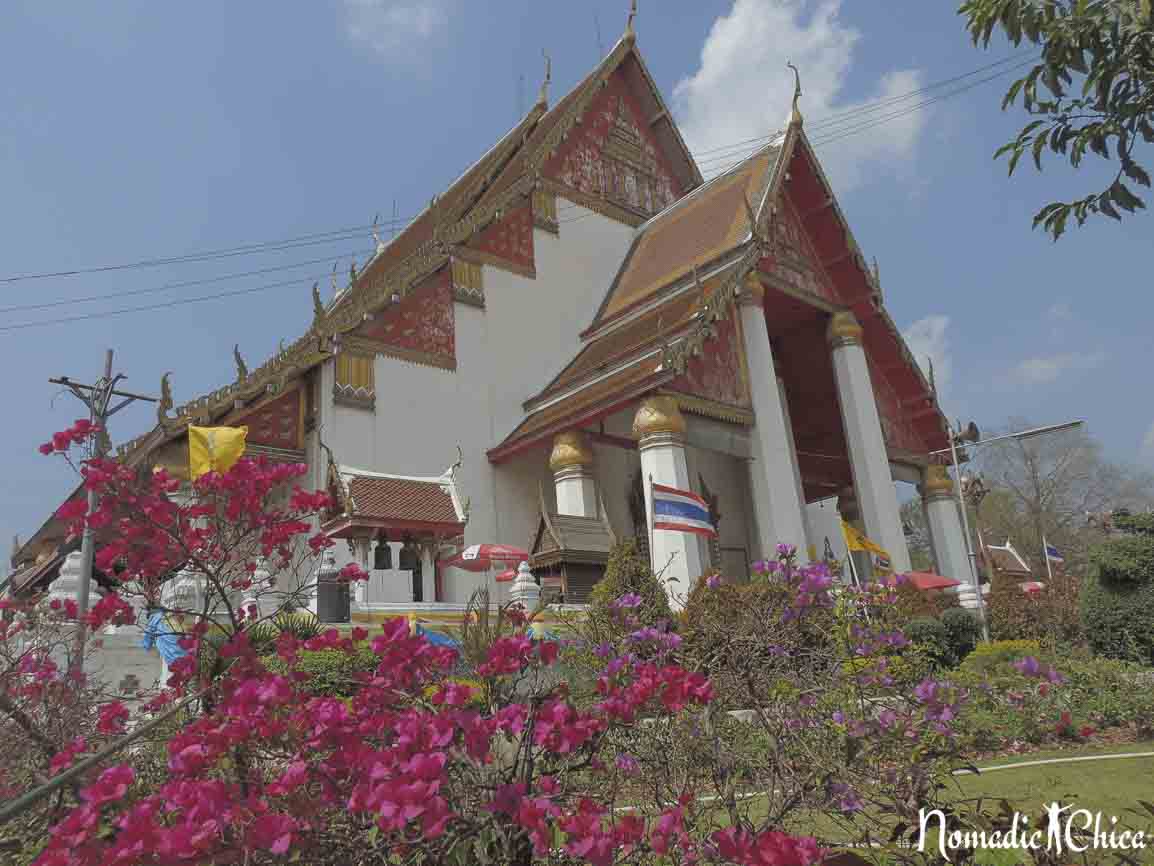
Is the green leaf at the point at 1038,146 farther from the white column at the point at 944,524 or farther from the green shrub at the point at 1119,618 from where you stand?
the white column at the point at 944,524

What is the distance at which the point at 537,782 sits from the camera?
6.40 ft

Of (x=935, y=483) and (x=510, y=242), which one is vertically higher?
(x=510, y=242)

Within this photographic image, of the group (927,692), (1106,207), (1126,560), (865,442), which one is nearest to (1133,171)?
(1106,207)

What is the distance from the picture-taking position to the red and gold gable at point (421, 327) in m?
11.6

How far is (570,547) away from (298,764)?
8.67 metres

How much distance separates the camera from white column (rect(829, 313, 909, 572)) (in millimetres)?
13094

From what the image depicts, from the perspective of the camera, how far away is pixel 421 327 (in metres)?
12.2

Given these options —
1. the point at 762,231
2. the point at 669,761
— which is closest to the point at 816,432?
the point at 762,231

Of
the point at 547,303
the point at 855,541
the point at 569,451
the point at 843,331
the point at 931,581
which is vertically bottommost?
the point at 931,581

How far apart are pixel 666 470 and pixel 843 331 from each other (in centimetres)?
581

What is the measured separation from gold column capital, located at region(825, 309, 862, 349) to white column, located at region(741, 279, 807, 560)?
7.51 feet

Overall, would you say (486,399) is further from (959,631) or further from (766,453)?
(959,631)

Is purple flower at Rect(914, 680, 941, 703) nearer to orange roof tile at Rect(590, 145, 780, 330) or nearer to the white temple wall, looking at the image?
the white temple wall

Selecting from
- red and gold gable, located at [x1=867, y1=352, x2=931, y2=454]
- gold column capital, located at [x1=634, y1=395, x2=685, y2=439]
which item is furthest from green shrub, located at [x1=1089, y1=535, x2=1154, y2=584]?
red and gold gable, located at [x1=867, y1=352, x2=931, y2=454]
